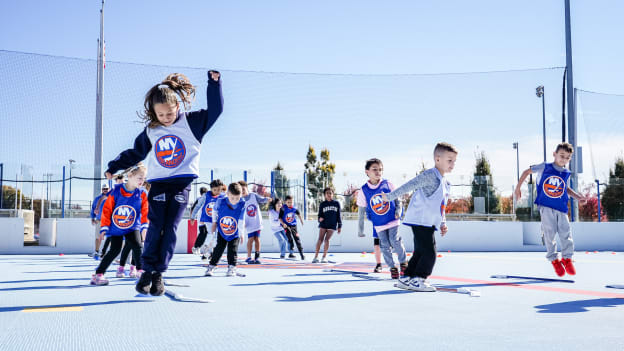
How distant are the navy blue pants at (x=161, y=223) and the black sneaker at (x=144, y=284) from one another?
0.19ft

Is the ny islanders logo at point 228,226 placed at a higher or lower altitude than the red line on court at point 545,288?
higher

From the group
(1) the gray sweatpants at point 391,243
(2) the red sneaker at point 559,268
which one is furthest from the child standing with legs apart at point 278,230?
(2) the red sneaker at point 559,268

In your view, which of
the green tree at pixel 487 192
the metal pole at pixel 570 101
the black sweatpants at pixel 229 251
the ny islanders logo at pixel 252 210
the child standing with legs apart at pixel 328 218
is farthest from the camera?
the green tree at pixel 487 192

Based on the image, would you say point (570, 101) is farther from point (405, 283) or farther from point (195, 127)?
point (195, 127)

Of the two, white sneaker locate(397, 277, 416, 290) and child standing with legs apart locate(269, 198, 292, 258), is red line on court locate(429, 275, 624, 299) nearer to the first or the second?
white sneaker locate(397, 277, 416, 290)

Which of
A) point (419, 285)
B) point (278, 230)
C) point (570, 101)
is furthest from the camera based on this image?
point (570, 101)

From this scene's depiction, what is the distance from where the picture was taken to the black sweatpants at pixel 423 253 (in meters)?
4.75

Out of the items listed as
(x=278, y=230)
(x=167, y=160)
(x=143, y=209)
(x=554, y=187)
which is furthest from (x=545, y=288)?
(x=278, y=230)

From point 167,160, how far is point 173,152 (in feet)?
0.24

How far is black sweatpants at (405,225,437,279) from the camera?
15.6 feet

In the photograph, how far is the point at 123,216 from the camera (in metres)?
5.61

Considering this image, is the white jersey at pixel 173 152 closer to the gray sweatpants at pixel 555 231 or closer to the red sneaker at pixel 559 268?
the gray sweatpants at pixel 555 231

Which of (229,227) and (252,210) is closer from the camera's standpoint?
(229,227)

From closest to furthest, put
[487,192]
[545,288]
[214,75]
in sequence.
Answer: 1. [214,75]
2. [545,288]
3. [487,192]
